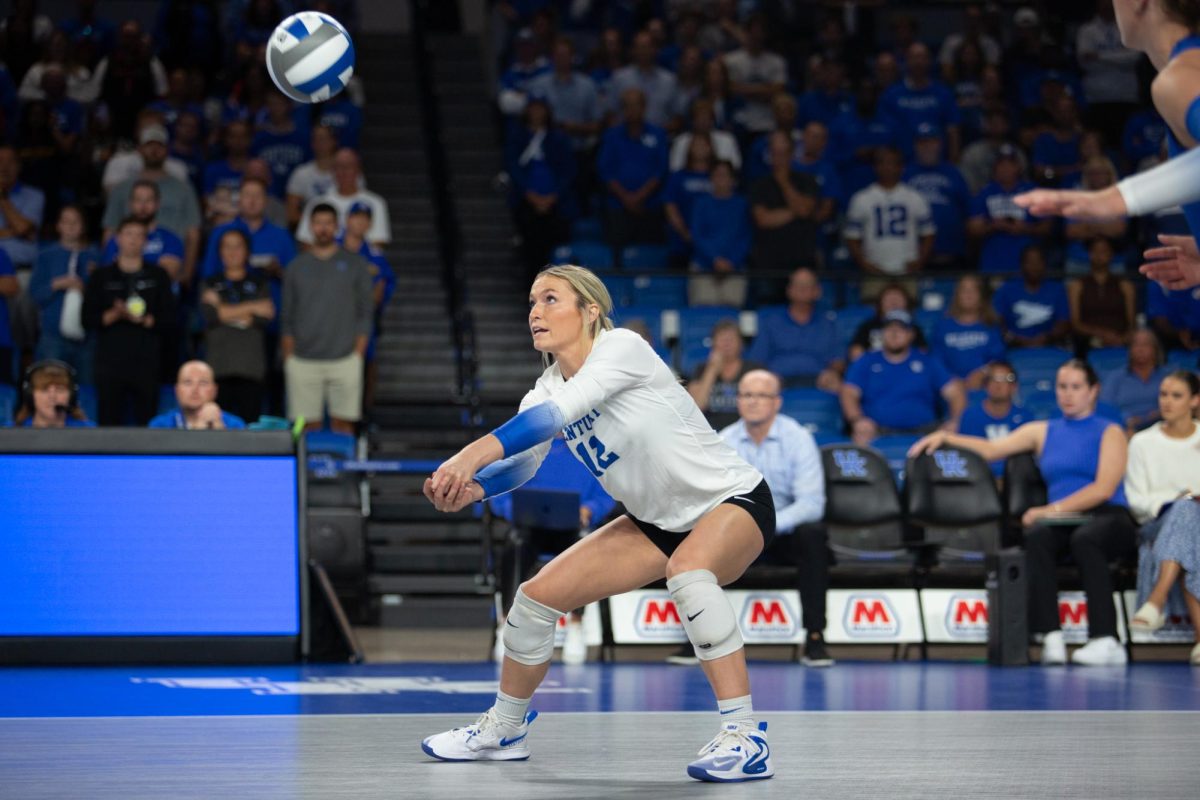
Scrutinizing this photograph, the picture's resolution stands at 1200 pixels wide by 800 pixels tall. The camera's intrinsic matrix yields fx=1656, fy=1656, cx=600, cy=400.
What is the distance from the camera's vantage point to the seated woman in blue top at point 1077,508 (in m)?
9.63

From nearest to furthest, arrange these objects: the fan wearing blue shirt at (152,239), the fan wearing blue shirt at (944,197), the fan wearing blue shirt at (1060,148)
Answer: the fan wearing blue shirt at (152,239), the fan wearing blue shirt at (944,197), the fan wearing blue shirt at (1060,148)

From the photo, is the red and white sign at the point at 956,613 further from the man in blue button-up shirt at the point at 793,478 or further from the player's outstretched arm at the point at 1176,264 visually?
the player's outstretched arm at the point at 1176,264

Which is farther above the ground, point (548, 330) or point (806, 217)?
point (806, 217)

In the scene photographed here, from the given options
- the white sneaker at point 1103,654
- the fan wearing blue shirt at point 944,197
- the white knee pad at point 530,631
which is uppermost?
the fan wearing blue shirt at point 944,197

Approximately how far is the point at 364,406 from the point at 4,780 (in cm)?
811

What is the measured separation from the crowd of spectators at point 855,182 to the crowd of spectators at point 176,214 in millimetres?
2082

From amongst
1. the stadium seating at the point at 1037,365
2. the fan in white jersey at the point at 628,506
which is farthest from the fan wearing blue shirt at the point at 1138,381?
the fan in white jersey at the point at 628,506

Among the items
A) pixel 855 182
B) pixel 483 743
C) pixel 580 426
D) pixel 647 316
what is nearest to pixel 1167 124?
pixel 580 426

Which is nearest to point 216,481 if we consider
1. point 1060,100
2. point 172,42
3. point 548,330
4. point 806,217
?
point 548,330

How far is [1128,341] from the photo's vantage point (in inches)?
528

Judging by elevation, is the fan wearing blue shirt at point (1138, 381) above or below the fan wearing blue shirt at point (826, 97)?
below

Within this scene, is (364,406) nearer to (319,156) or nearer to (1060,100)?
(319,156)

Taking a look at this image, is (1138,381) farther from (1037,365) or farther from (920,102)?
(920,102)

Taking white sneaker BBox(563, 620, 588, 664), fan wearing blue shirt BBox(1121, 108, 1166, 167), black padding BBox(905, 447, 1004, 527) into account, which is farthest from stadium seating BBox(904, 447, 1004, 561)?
fan wearing blue shirt BBox(1121, 108, 1166, 167)
